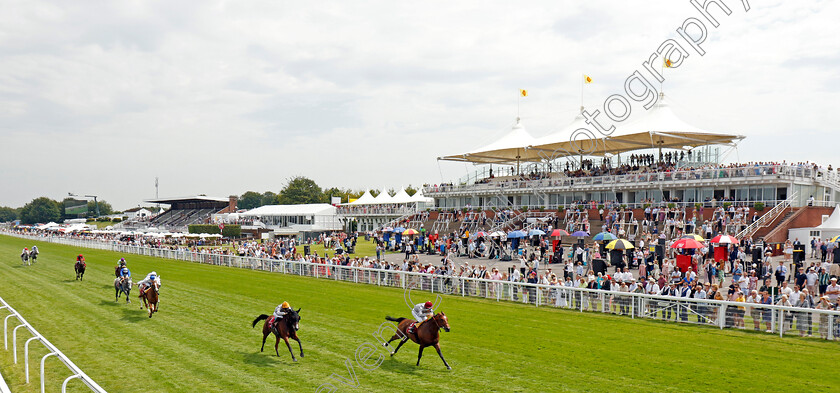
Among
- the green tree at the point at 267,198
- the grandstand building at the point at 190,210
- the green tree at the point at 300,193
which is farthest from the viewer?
the green tree at the point at 267,198

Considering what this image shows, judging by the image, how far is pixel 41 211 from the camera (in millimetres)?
145750

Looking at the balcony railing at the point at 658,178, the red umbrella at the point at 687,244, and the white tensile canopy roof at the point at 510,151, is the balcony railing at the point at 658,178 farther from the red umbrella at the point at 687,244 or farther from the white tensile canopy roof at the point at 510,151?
the red umbrella at the point at 687,244

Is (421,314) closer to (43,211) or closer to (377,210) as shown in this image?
(377,210)

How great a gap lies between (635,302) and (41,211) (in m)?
166

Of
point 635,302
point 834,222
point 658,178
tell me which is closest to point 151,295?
point 635,302

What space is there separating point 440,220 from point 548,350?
108ft

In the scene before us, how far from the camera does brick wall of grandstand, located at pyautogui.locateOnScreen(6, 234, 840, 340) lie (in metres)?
12.0

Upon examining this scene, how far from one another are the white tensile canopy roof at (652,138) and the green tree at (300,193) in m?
66.0

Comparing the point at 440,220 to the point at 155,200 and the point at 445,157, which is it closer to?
the point at 445,157

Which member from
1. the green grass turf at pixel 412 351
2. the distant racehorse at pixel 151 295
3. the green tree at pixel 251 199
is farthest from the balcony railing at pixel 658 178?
the green tree at pixel 251 199

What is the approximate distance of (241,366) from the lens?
9727mm

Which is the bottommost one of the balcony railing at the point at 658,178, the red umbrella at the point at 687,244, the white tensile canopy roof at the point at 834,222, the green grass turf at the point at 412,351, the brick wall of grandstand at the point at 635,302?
the green grass turf at the point at 412,351

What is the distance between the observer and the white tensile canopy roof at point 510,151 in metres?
49.3

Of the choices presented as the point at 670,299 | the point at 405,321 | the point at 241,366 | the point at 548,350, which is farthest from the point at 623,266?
the point at 241,366
